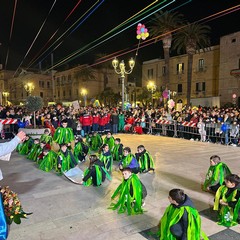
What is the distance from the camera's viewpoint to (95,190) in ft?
21.4

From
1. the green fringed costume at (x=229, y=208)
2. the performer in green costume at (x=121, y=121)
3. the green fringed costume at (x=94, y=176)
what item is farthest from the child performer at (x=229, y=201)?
the performer in green costume at (x=121, y=121)

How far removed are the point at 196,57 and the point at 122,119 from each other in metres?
24.3

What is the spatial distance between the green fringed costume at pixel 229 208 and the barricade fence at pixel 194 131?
352 inches

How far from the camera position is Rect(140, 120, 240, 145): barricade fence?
13100mm

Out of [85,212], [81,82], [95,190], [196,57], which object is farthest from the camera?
[81,82]

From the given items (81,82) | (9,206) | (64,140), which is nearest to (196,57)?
(81,82)

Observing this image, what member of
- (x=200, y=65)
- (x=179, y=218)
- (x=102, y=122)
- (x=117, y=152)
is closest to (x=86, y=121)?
(x=102, y=122)

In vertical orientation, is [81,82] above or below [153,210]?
above

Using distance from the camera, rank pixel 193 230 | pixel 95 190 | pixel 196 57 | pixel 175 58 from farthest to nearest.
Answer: pixel 175 58 < pixel 196 57 < pixel 95 190 < pixel 193 230

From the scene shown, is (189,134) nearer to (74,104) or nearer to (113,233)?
(74,104)

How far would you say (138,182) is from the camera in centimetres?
521

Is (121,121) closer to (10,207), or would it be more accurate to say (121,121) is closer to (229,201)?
(229,201)

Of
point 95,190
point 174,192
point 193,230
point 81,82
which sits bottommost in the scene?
point 95,190

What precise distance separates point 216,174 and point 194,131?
943cm
